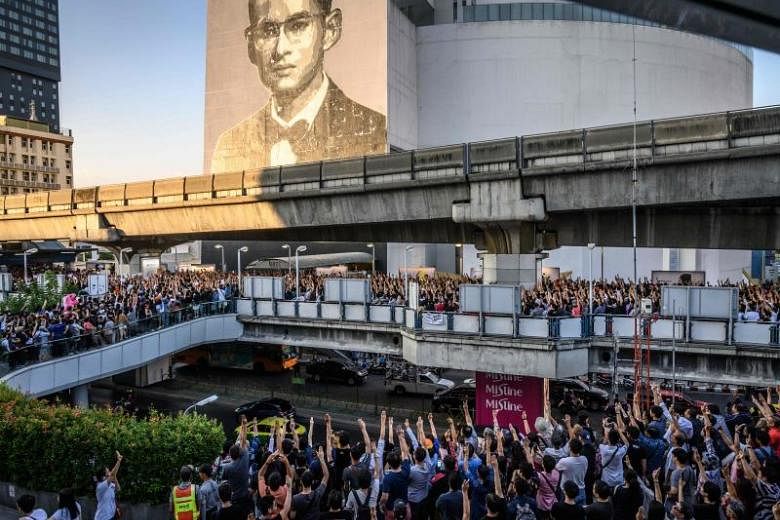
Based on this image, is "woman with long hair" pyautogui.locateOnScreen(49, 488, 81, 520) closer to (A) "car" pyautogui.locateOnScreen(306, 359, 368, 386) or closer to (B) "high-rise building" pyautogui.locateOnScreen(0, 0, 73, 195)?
(A) "car" pyautogui.locateOnScreen(306, 359, 368, 386)

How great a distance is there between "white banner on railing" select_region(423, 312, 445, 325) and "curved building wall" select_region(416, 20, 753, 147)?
3336 cm

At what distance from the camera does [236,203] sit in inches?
1123

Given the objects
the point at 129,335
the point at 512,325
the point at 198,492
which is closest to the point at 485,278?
the point at 512,325

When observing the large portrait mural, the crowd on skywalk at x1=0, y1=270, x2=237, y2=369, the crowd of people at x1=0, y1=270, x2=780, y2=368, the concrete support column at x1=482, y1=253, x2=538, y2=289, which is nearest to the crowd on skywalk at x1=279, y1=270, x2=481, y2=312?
the crowd of people at x1=0, y1=270, x2=780, y2=368

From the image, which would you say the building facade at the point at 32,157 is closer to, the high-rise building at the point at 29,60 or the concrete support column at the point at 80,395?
the high-rise building at the point at 29,60

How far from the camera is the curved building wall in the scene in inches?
1903

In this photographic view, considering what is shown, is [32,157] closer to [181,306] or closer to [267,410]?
[181,306]

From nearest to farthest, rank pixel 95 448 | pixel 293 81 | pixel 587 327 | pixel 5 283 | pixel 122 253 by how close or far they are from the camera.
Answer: pixel 95 448 < pixel 587 327 < pixel 5 283 < pixel 122 253 < pixel 293 81

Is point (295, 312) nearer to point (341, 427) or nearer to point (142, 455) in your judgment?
point (341, 427)

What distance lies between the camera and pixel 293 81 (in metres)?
53.0

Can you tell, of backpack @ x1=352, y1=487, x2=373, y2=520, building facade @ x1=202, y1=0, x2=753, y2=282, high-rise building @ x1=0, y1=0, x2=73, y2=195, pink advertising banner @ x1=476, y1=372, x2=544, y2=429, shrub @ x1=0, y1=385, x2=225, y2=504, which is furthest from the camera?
high-rise building @ x1=0, y1=0, x2=73, y2=195

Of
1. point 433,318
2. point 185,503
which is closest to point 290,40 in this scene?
point 433,318

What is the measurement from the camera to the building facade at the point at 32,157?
89188 millimetres

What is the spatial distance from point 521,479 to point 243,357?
90.3ft
